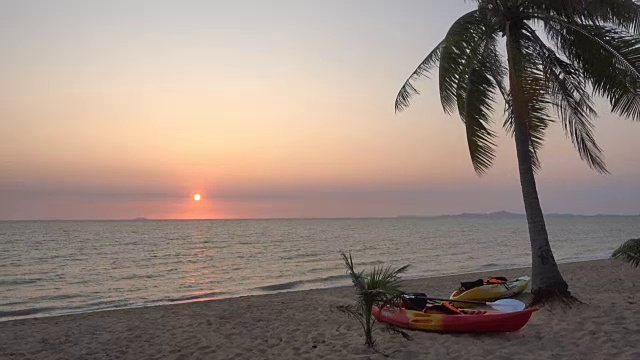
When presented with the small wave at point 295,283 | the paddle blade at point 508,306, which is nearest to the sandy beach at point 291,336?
the paddle blade at point 508,306

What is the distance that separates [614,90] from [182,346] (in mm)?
9923

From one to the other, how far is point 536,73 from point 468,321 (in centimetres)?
528

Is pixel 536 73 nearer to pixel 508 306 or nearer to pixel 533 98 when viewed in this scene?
pixel 533 98

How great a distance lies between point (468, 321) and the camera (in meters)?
8.82

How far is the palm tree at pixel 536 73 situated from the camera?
995cm

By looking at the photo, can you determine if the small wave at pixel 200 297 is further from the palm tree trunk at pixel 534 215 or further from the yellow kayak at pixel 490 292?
the palm tree trunk at pixel 534 215

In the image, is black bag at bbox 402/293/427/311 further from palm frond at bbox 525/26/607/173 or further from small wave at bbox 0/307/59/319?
small wave at bbox 0/307/59/319

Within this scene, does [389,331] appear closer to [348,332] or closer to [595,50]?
[348,332]

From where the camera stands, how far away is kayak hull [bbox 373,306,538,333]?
866 centimetres

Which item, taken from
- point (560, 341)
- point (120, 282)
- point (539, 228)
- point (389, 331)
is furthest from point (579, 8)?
point (120, 282)

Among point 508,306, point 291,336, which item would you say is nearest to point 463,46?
point 508,306

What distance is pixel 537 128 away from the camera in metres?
11.3

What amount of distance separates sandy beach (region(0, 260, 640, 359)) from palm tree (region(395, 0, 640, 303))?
2.11m

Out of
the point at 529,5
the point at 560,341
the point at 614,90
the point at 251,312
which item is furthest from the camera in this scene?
the point at 251,312
